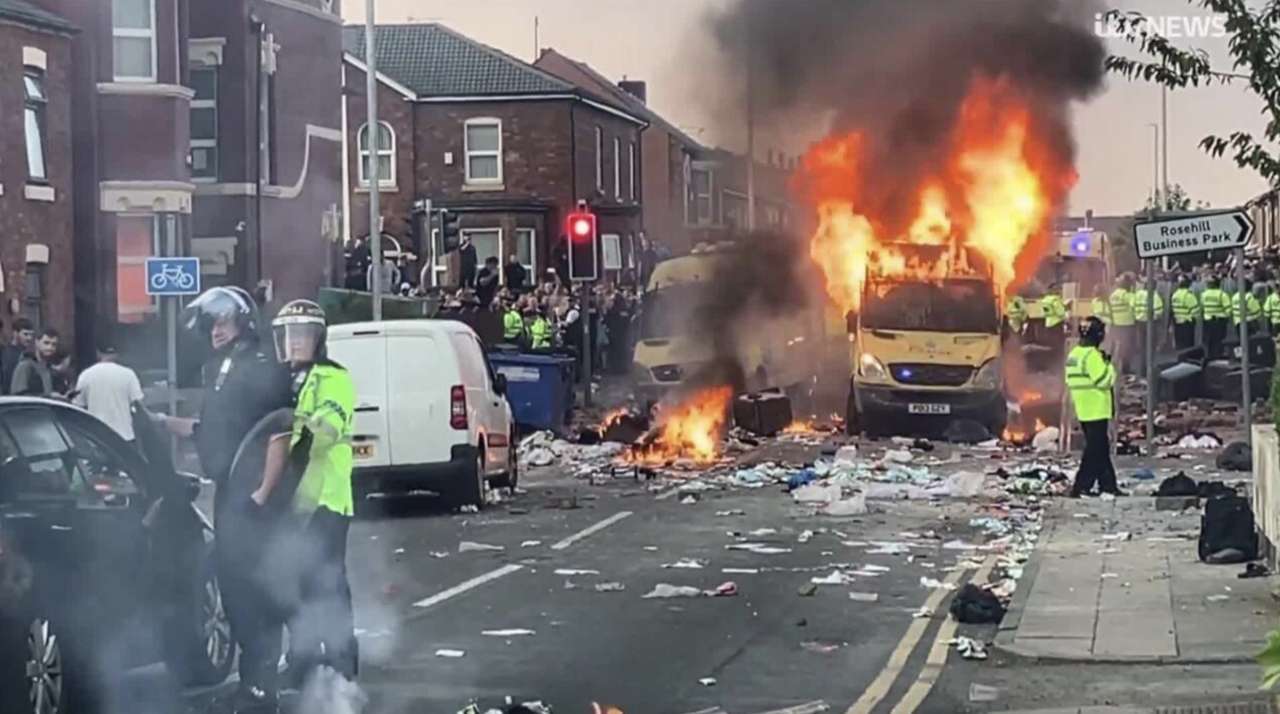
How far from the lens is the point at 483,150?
62.5 meters

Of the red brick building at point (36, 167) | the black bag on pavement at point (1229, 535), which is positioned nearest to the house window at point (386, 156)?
the red brick building at point (36, 167)

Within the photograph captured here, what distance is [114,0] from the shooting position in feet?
115

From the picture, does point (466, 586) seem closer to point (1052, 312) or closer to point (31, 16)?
point (31, 16)

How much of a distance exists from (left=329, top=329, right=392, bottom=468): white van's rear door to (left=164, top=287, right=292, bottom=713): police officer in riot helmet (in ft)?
31.5

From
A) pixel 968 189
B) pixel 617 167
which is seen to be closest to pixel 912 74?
pixel 968 189

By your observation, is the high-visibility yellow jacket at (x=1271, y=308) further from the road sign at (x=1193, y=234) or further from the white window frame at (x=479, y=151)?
the white window frame at (x=479, y=151)

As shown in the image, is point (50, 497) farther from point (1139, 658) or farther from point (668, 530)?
point (668, 530)

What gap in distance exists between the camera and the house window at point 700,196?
44.0 m

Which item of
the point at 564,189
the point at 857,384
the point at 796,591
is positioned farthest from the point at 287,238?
the point at 796,591

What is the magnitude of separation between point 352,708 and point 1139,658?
4.38 m

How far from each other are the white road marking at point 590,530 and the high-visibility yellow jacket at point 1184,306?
18804 millimetres

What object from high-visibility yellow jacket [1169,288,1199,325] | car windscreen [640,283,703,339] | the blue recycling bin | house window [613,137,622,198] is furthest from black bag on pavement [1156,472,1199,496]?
house window [613,137,622,198]

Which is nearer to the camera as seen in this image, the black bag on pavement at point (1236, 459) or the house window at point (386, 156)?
the black bag on pavement at point (1236, 459)

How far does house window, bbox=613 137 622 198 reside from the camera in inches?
2640
